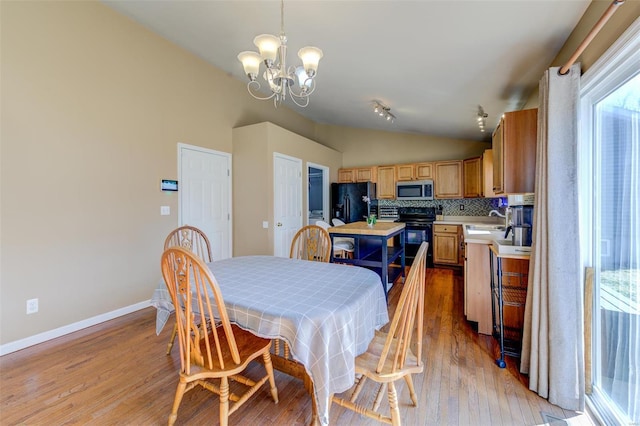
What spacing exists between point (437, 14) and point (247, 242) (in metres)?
3.48

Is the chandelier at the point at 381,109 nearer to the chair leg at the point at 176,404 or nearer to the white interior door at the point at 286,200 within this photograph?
the white interior door at the point at 286,200

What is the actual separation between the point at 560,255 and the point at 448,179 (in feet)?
12.4

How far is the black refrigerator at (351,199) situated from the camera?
5532mm

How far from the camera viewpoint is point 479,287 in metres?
2.54

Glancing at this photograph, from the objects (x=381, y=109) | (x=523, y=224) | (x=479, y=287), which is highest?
(x=381, y=109)

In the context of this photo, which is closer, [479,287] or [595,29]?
[595,29]

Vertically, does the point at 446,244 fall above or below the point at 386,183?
below

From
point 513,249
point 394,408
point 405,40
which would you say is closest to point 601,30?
point 405,40

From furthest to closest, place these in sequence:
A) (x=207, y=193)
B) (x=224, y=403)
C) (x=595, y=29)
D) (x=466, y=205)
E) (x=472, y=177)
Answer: (x=466, y=205)
(x=472, y=177)
(x=207, y=193)
(x=224, y=403)
(x=595, y=29)

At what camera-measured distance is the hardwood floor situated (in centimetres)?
152

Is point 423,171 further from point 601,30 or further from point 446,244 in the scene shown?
point 601,30

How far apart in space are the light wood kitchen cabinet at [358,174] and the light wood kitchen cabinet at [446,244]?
1662mm

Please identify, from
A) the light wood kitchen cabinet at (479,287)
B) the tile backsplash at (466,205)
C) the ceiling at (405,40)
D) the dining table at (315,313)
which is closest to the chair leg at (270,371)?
the dining table at (315,313)

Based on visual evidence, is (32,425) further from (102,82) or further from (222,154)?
(222,154)
